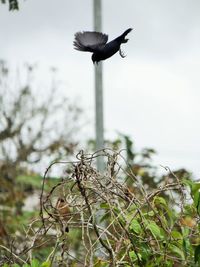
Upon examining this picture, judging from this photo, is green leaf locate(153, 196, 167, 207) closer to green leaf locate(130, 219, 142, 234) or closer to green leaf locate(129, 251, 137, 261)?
green leaf locate(130, 219, 142, 234)

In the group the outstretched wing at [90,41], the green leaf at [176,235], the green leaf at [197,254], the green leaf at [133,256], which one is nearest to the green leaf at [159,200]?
the green leaf at [176,235]

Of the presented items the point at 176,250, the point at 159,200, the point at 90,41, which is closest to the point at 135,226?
A: the point at 176,250

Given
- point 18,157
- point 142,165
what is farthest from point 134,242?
point 18,157

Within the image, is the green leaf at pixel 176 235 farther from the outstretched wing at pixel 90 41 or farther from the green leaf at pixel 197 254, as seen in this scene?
the outstretched wing at pixel 90 41

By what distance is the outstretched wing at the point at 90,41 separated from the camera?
1.94m

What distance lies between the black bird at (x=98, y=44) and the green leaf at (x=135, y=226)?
163cm

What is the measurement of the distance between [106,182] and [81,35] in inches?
58.5

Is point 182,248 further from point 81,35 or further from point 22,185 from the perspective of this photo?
point 22,185

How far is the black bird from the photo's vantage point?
1895 mm

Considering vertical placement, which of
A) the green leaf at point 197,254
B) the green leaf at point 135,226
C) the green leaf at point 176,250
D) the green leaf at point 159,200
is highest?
the green leaf at point 159,200

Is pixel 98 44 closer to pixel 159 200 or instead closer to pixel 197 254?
pixel 197 254

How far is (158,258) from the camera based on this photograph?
140 inches

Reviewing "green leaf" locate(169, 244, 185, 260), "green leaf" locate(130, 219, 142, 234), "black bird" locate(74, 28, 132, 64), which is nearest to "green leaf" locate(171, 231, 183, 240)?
"green leaf" locate(169, 244, 185, 260)

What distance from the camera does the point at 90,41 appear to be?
195 centimetres
